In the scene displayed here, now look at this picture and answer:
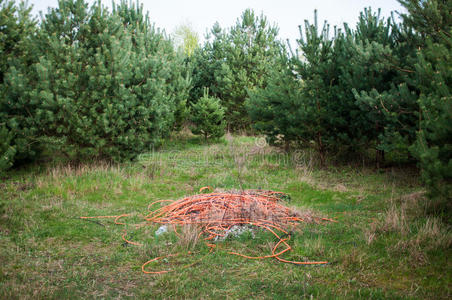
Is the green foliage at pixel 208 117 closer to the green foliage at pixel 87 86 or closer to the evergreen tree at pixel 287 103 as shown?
the evergreen tree at pixel 287 103

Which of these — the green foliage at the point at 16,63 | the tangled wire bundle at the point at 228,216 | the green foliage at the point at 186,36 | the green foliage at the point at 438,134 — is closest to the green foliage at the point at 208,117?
the green foliage at the point at 16,63

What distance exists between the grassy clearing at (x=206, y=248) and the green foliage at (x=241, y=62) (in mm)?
10339

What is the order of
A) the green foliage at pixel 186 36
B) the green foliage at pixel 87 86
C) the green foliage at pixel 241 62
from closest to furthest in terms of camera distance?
1. the green foliage at pixel 87 86
2. the green foliage at pixel 241 62
3. the green foliage at pixel 186 36

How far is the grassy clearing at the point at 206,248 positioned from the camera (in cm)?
349

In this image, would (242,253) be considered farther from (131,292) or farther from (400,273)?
(400,273)

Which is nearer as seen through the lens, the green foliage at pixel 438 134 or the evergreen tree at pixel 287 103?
the green foliage at pixel 438 134

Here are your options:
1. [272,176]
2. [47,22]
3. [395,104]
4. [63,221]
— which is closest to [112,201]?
[63,221]

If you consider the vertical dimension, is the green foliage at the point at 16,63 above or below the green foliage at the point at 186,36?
Answer: below

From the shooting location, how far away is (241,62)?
59.1 ft

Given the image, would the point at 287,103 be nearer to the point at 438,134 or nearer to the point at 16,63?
the point at 438,134

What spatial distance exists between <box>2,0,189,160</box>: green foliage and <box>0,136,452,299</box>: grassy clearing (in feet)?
3.25

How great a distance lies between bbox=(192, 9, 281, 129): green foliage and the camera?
1762 centimetres

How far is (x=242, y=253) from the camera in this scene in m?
4.35

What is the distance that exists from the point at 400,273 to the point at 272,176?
5.08m
